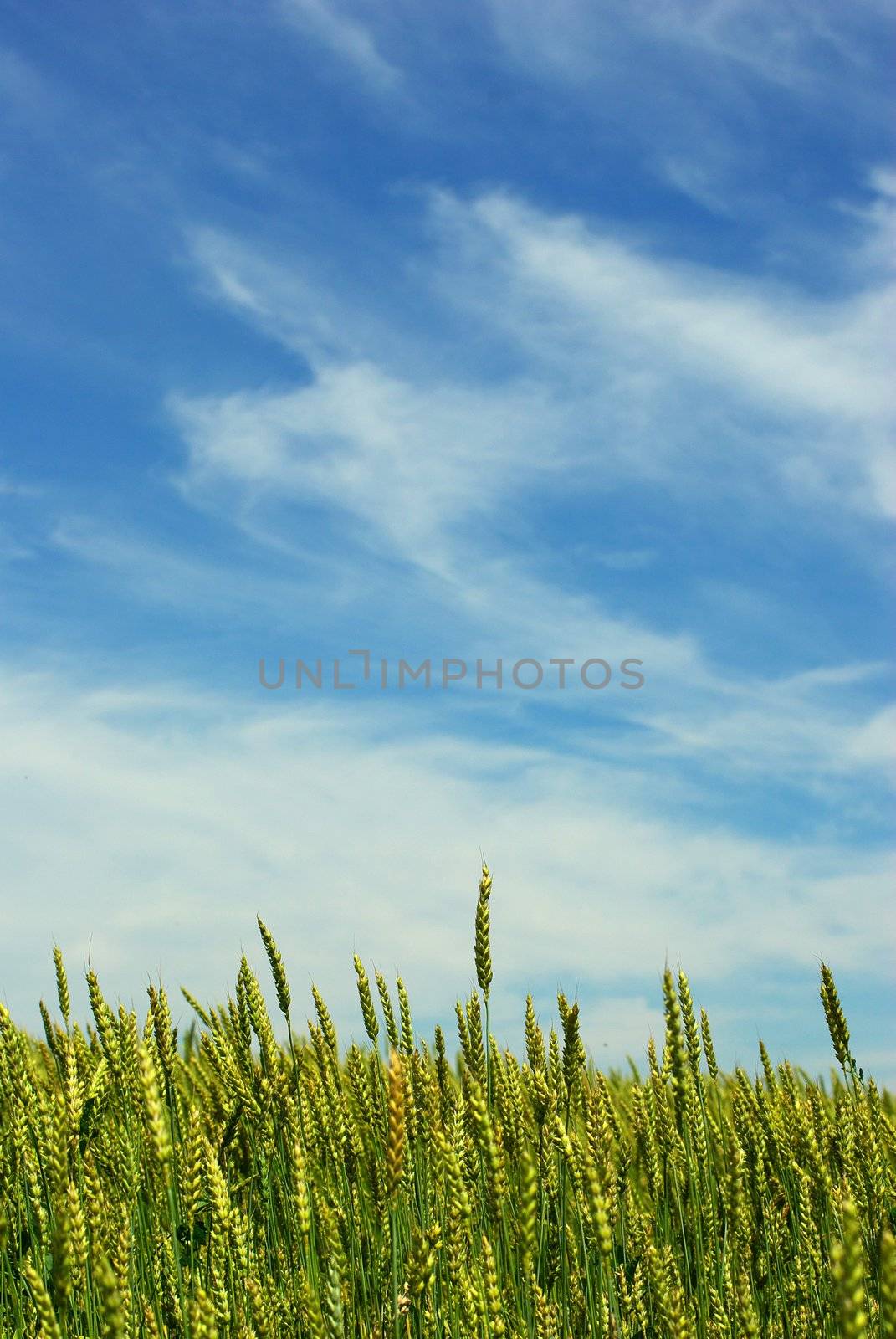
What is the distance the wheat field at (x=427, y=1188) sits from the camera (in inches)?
98.8

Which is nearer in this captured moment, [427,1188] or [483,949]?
[483,949]

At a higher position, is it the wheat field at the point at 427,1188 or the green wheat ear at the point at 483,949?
the green wheat ear at the point at 483,949

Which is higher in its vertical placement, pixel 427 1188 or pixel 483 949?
pixel 483 949

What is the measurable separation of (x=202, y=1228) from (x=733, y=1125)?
188cm

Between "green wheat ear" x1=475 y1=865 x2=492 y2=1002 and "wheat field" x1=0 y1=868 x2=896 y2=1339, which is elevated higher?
"green wheat ear" x1=475 y1=865 x2=492 y2=1002

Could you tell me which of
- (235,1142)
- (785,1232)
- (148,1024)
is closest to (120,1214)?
(148,1024)

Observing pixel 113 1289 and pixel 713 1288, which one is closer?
pixel 113 1289

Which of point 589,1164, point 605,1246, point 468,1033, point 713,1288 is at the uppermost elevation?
point 468,1033

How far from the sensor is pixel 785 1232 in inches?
147

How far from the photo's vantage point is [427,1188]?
3.66m

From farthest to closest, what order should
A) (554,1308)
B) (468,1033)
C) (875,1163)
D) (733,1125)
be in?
(733,1125) < (875,1163) < (468,1033) < (554,1308)

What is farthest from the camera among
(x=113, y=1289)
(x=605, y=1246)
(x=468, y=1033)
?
(x=468, y=1033)

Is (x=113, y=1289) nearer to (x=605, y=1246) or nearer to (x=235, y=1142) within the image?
(x=605, y=1246)

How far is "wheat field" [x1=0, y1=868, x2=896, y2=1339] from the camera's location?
2.51 m
